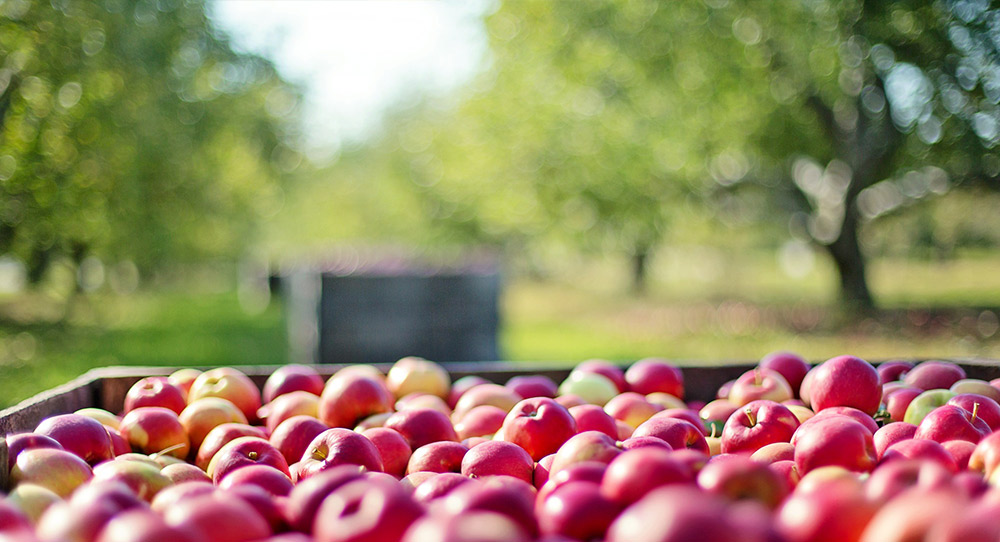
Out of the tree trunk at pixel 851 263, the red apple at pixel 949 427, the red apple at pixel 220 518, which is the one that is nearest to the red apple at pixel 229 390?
the red apple at pixel 220 518

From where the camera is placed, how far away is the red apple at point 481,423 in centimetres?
280

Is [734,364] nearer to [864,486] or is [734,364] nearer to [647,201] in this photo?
[864,486]

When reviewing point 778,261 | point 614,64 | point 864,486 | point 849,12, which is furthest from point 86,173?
point 778,261

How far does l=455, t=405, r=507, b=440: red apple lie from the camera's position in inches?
110

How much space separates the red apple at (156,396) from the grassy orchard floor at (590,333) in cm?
612

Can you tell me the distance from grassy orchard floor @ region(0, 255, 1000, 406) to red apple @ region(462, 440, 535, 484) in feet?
23.7

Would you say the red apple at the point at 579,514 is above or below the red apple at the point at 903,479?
below

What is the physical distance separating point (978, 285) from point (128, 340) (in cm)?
2253

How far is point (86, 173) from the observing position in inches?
493

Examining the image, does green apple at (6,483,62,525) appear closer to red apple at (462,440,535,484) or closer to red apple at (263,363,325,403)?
red apple at (462,440,535,484)

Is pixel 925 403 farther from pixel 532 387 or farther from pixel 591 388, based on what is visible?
pixel 532 387

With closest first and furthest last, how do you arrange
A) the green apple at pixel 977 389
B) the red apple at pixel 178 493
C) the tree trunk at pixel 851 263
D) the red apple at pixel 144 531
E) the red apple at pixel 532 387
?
the red apple at pixel 144 531
the red apple at pixel 178 493
the green apple at pixel 977 389
the red apple at pixel 532 387
the tree trunk at pixel 851 263

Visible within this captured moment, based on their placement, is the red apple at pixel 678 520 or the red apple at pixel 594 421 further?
the red apple at pixel 594 421

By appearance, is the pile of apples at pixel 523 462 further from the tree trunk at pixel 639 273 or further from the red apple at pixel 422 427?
the tree trunk at pixel 639 273
